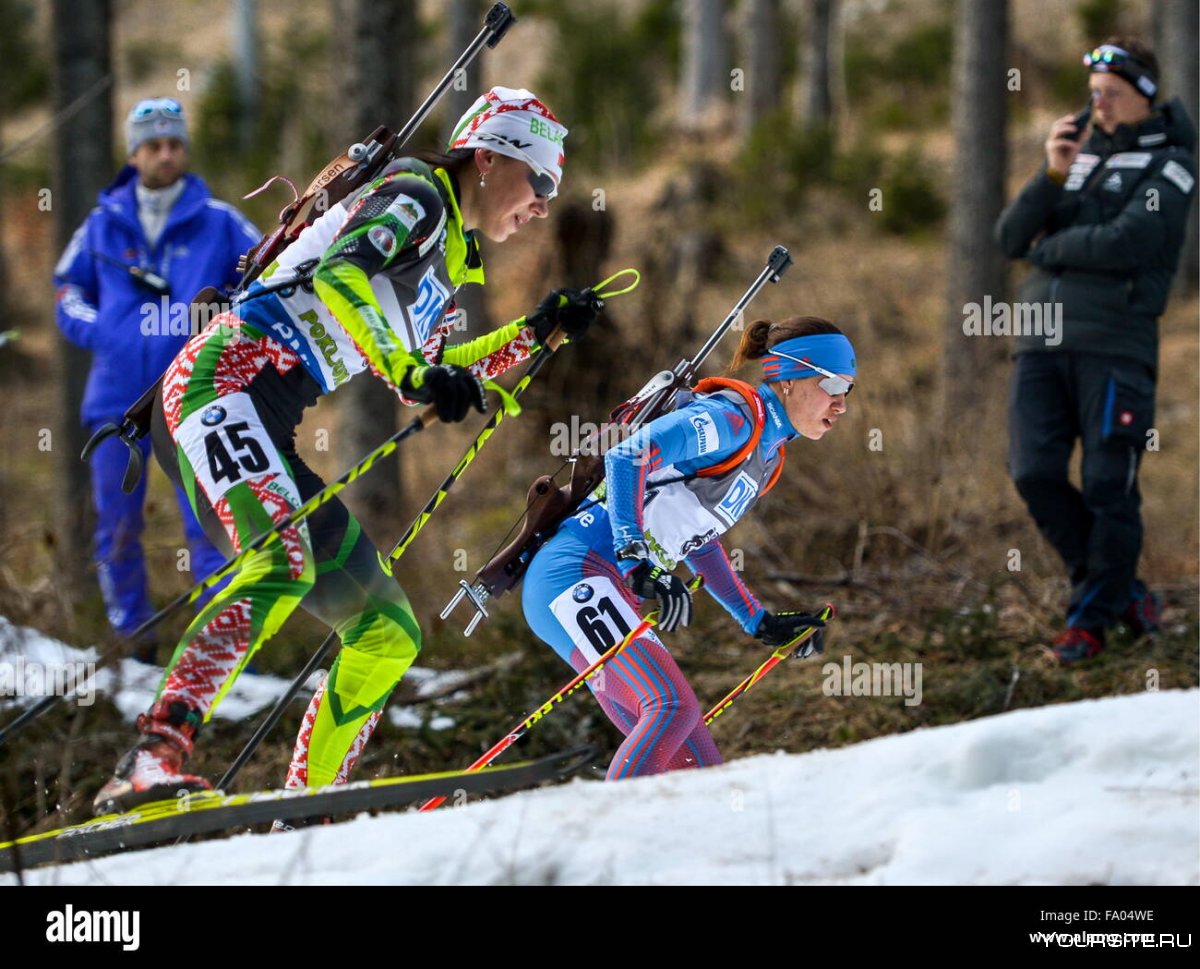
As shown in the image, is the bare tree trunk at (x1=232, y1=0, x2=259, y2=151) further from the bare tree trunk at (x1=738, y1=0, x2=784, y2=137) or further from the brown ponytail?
the brown ponytail

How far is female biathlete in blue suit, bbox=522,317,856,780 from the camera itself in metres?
4.64

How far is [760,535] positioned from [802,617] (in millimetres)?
3396

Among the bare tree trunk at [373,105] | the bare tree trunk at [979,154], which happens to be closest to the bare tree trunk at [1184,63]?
the bare tree trunk at [979,154]

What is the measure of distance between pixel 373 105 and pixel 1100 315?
195 inches

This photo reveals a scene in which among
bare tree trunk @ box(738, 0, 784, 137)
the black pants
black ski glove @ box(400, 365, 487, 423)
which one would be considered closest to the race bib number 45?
black ski glove @ box(400, 365, 487, 423)

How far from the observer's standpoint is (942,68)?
2398cm

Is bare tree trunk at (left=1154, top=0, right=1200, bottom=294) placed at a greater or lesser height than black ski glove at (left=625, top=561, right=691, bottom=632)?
greater

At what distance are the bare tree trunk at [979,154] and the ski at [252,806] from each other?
6801 mm

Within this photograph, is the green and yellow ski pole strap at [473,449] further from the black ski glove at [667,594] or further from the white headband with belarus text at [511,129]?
the black ski glove at [667,594]

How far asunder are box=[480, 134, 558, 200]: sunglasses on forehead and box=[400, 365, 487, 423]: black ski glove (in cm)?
82

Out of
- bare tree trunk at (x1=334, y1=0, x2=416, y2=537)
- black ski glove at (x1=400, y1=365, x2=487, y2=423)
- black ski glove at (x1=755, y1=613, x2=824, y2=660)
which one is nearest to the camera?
black ski glove at (x1=400, y1=365, x2=487, y2=423)

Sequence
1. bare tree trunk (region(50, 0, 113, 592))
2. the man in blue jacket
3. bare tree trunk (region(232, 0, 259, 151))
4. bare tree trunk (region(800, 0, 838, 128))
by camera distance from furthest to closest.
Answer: bare tree trunk (region(232, 0, 259, 151)) < bare tree trunk (region(800, 0, 838, 128)) < bare tree trunk (region(50, 0, 113, 592)) < the man in blue jacket

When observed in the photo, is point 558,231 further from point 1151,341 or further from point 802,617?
point 802,617

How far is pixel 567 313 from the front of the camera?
501 centimetres
